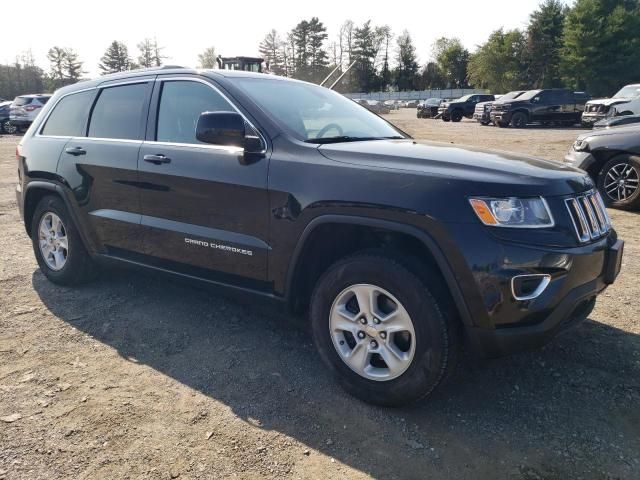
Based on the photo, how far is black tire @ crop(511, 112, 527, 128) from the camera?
86.3ft

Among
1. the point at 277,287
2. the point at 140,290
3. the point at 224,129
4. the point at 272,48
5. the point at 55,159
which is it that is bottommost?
the point at 140,290

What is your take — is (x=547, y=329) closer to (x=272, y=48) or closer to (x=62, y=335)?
(x=62, y=335)

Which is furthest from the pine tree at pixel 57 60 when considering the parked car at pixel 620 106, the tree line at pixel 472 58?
the parked car at pixel 620 106

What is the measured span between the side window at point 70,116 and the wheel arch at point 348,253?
8.18 ft

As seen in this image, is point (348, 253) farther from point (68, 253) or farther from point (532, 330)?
point (68, 253)

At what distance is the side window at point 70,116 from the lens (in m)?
4.50

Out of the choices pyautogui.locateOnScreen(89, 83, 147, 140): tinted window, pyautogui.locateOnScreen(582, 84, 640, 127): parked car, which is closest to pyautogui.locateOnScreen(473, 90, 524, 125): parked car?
pyautogui.locateOnScreen(582, 84, 640, 127): parked car

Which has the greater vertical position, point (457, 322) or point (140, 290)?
point (457, 322)

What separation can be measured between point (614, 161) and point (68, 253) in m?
6.89

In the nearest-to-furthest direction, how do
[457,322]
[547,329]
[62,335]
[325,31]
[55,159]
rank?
[547,329], [457,322], [62,335], [55,159], [325,31]

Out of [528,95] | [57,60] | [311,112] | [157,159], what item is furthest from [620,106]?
[57,60]

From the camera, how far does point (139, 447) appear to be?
261cm

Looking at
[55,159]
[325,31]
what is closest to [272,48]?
[325,31]

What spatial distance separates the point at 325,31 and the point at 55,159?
309 feet
